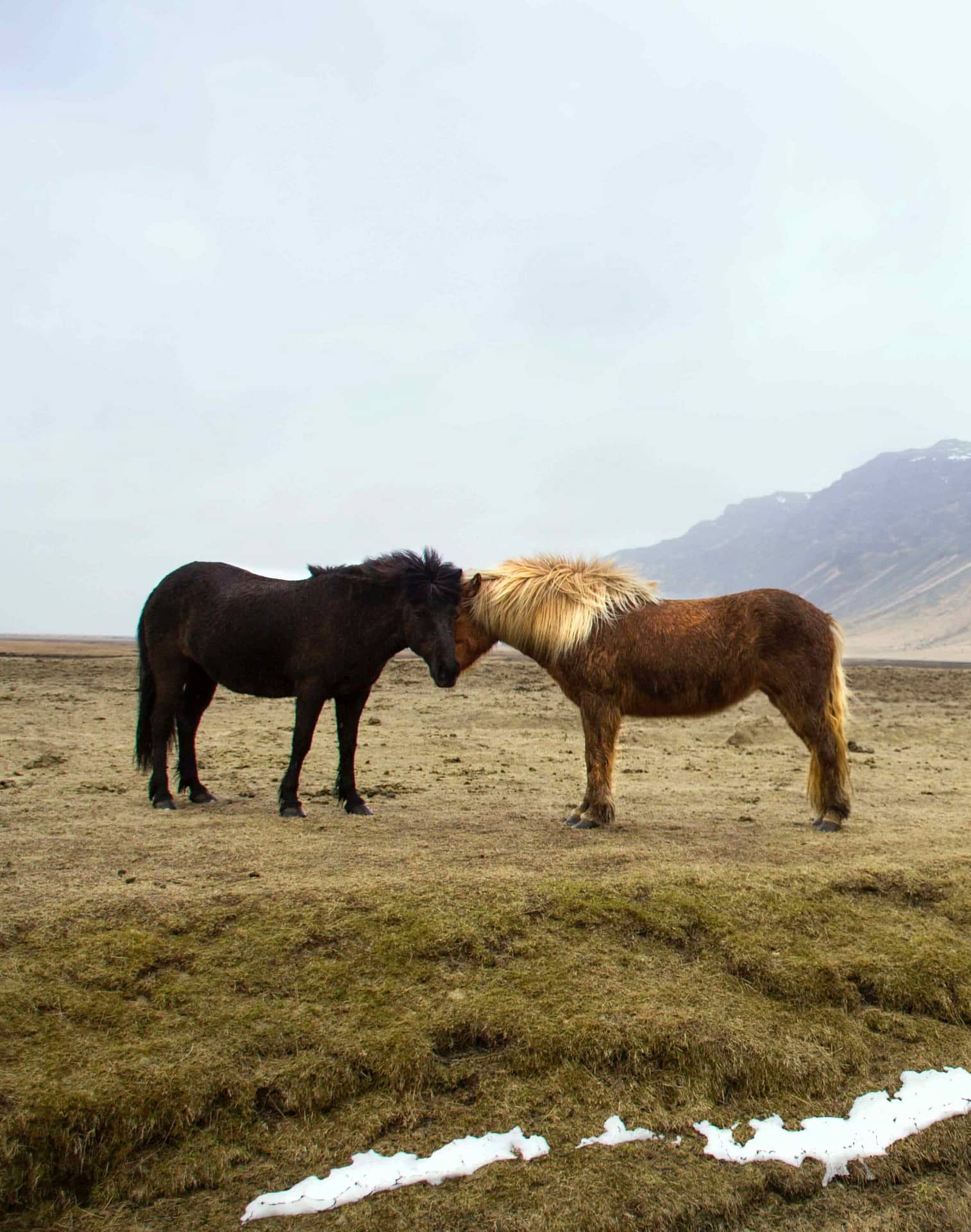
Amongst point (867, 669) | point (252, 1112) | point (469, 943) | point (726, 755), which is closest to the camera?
point (252, 1112)

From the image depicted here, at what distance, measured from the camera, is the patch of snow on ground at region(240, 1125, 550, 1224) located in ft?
9.06

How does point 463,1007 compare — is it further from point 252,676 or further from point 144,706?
point 144,706

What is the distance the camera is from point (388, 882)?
14.9 ft

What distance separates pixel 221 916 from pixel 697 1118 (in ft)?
7.34

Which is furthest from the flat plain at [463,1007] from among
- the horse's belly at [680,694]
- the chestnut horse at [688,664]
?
the horse's belly at [680,694]

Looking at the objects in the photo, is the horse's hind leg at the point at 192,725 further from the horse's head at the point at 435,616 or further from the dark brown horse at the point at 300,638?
the horse's head at the point at 435,616

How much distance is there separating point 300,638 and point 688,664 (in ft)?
9.38

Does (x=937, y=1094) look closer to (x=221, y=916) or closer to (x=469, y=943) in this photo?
(x=469, y=943)

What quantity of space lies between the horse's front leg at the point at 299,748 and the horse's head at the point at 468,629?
1116 millimetres

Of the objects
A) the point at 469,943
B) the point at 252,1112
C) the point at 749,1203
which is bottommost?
the point at 749,1203

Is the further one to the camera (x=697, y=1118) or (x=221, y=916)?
(x=221, y=916)

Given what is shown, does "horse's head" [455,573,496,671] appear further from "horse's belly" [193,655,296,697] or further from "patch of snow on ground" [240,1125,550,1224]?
"patch of snow on ground" [240,1125,550,1224]

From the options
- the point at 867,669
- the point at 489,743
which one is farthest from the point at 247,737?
the point at 867,669

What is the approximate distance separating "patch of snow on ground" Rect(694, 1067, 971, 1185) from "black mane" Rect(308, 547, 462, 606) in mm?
4073
